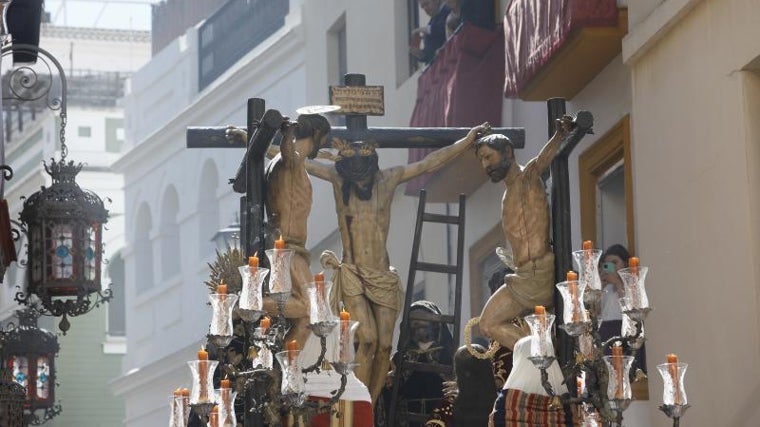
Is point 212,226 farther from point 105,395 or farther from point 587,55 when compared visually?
point 587,55

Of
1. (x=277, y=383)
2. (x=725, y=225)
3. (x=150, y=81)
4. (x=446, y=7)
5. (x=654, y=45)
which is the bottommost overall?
(x=277, y=383)

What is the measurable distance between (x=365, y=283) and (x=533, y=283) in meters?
1.47

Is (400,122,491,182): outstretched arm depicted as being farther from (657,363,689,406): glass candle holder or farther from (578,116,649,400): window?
(657,363,689,406): glass candle holder

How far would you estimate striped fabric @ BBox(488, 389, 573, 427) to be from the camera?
11859 millimetres

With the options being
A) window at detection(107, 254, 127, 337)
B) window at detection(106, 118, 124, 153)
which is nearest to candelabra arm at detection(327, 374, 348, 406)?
window at detection(107, 254, 127, 337)

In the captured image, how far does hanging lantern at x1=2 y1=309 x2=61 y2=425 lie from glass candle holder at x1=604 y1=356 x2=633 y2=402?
39.4ft

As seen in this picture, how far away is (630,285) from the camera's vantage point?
1084cm

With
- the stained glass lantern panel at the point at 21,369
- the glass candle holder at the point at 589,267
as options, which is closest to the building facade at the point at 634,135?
the glass candle holder at the point at 589,267

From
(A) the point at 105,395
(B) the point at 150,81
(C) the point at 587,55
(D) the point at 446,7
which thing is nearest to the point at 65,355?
(A) the point at 105,395

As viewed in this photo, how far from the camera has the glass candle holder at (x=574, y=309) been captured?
10703 mm

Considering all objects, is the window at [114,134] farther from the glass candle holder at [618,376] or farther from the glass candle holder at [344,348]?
the glass candle holder at [618,376]

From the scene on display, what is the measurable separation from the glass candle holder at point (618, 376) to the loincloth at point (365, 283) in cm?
346

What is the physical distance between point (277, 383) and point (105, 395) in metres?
32.5

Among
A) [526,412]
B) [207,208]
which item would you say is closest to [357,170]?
[526,412]
